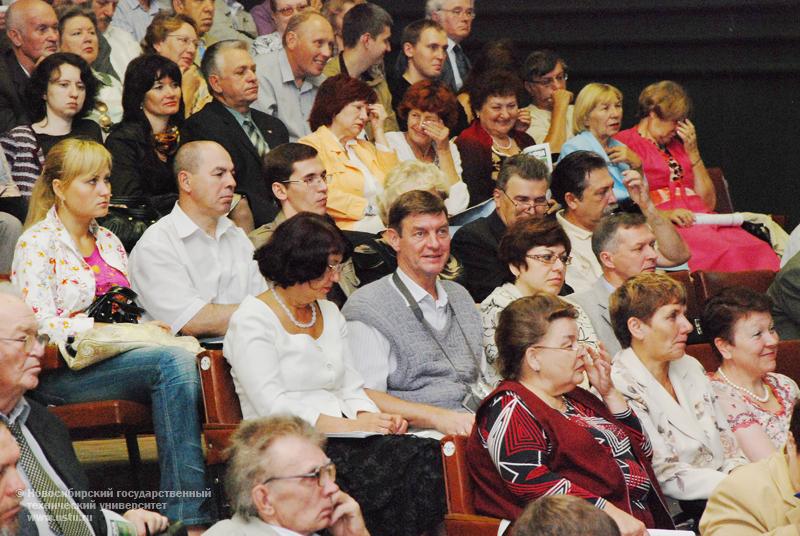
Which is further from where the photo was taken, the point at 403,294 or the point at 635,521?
the point at 403,294

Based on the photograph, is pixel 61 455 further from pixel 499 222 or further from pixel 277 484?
pixel 499 222

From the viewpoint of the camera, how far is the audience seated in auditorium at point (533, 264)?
4254mm

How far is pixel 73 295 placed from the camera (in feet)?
13.0

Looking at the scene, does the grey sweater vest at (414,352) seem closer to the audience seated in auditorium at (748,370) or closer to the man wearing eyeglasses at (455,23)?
the audience seated in auditorium at (748,370)

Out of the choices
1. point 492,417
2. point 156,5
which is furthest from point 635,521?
point 156,5

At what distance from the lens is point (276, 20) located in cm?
750

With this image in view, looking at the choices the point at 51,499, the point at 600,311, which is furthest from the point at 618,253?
the point at 51,499

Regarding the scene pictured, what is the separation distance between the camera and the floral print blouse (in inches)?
150

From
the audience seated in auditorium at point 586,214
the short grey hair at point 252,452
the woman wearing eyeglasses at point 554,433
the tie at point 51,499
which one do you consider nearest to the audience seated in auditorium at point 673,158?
the audience seated in auditorium at point 586,214

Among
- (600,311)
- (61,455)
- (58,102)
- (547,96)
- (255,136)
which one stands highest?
(58,102)

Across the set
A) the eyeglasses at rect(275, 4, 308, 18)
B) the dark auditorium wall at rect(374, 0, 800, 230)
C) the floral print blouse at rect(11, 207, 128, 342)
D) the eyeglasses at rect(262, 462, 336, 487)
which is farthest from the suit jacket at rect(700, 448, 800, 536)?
the eyeglasses at rect(275, 4, 308, 18)

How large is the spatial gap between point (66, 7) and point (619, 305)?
3.36m

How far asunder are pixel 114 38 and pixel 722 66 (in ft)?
11.4

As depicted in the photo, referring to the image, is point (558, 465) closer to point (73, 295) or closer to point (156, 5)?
point (73, 295)
